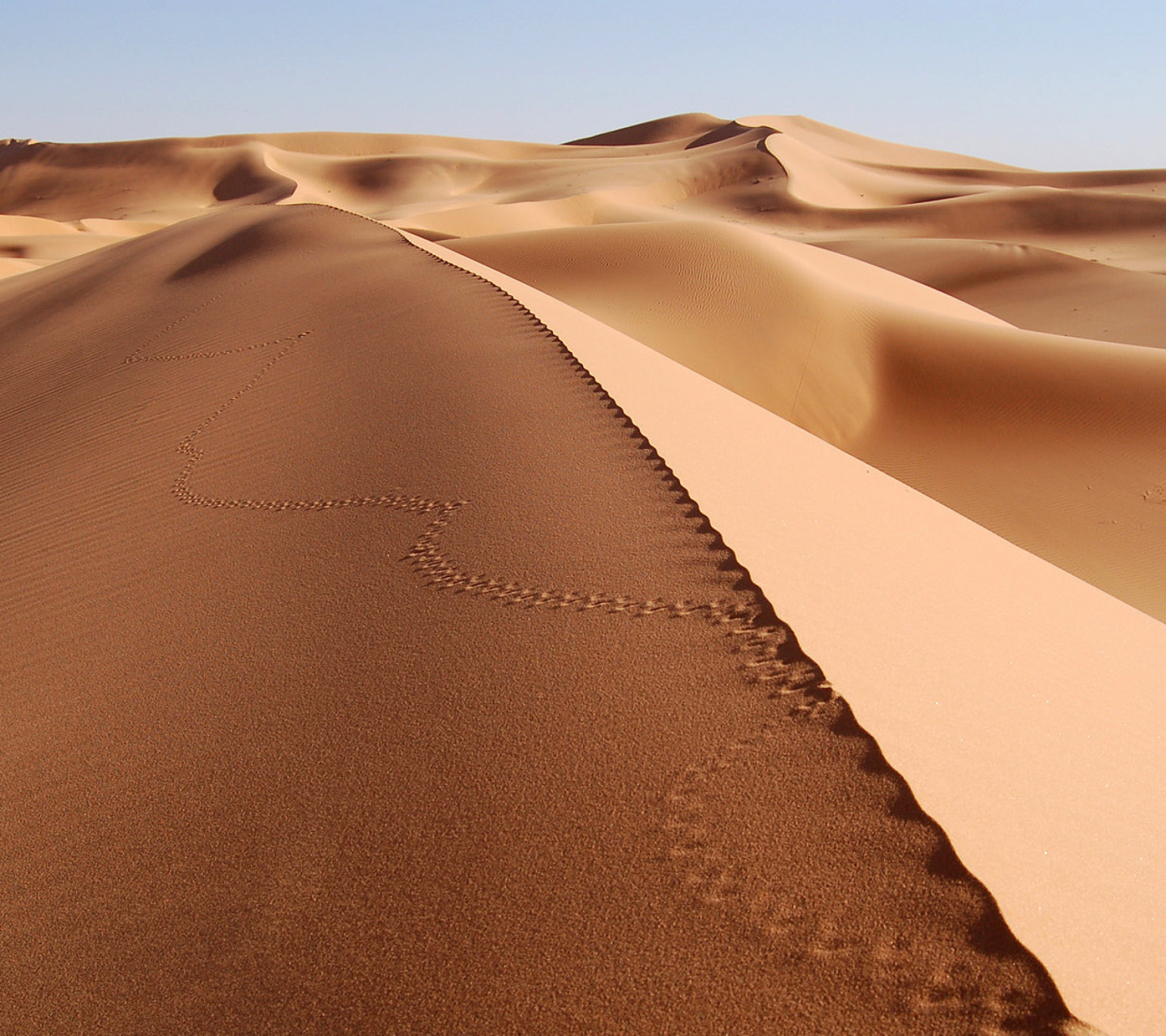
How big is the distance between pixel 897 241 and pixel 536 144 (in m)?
40.8

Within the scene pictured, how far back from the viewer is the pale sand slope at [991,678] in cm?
202

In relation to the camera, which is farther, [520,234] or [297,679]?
[520,234]

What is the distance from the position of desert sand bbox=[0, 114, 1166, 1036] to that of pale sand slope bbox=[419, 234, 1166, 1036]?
0.02 m

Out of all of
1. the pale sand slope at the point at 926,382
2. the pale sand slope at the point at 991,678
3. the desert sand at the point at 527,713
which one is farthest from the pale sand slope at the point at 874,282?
the pale sand slope at the point at 991,678

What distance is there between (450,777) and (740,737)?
73 centimetres

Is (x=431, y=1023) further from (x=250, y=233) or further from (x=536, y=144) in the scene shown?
(x=536, y=144)

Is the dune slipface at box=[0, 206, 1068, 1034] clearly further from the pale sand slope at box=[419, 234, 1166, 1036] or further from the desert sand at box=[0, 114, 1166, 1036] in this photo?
the pale sand slope at box=[419, 234, 1166, 1036]

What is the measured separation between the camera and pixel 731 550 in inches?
142

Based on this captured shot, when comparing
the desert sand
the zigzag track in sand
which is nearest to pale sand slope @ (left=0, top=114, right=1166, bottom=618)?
the desert sand

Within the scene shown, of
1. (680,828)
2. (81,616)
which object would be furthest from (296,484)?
(680,828)

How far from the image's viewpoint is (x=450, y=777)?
8.41 feet

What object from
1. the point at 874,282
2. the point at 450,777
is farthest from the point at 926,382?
the point at 450,777

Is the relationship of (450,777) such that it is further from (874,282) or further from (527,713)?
(874,282)

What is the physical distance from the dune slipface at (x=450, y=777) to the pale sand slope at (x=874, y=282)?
620cm
